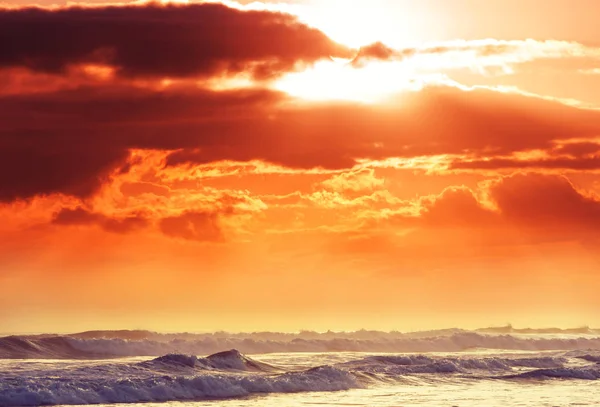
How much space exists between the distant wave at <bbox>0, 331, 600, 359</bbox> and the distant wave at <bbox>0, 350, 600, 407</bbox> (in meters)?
18.2

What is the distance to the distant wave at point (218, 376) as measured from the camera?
44.9m

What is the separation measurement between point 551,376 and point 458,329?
287ft

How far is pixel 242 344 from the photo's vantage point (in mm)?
106625

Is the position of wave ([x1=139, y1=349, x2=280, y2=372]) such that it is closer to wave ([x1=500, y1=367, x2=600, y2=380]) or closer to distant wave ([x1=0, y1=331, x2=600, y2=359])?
wave ([x1=500, y1=367, x2=600, y2=380])

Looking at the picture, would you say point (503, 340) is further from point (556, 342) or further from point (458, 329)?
point (458, 329)

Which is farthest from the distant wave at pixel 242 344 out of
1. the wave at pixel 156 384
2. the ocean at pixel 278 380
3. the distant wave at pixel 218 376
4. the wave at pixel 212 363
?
the wave at pixel 156 384

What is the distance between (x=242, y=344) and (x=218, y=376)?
55.5 m

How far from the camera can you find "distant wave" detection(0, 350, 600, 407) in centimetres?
4488

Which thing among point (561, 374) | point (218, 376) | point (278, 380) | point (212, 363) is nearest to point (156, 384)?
point (218, 376)

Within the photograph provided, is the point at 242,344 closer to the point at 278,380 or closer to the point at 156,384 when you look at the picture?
the point at 278,380

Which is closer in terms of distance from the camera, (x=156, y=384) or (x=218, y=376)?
(x=156, y=384)

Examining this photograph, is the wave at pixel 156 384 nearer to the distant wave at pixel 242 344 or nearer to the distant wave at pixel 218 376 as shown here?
the distant wave at pixel 218 376

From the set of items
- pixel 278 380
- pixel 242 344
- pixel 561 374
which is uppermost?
pixel 242 344

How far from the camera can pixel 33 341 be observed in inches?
3250
